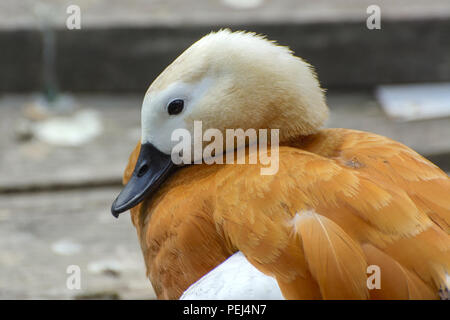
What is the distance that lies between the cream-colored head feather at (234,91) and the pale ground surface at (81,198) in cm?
61

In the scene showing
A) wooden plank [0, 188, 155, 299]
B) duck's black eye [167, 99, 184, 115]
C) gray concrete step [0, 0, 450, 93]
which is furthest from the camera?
gray concrete step [0, 0, 450, 93]

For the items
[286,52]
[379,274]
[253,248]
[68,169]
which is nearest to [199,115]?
[286,52]

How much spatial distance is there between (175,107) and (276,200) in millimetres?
339

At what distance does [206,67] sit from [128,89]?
1.60 m

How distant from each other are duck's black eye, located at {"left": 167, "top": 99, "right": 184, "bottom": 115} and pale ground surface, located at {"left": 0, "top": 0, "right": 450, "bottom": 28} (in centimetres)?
148

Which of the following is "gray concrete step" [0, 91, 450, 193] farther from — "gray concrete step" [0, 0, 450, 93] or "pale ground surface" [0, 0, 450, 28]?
"pale ground surface" [0, 0, 450, 28]

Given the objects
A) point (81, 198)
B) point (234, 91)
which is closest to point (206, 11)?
point (81, 198)

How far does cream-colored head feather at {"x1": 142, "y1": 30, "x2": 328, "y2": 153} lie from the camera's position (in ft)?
5.50

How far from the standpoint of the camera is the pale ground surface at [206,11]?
3.12 meters

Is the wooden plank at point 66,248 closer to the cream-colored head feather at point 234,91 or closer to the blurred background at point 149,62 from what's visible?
the blurred background at point 149,62

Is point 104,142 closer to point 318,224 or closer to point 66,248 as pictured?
point 66,248

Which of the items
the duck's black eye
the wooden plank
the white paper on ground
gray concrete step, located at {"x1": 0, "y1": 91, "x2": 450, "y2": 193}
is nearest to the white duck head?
the duck's black eye

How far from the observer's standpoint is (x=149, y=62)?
3162 millimetres

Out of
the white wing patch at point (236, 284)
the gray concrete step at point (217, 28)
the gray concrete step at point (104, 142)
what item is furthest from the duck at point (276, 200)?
A: the gray concrete step at point (217, 28)
